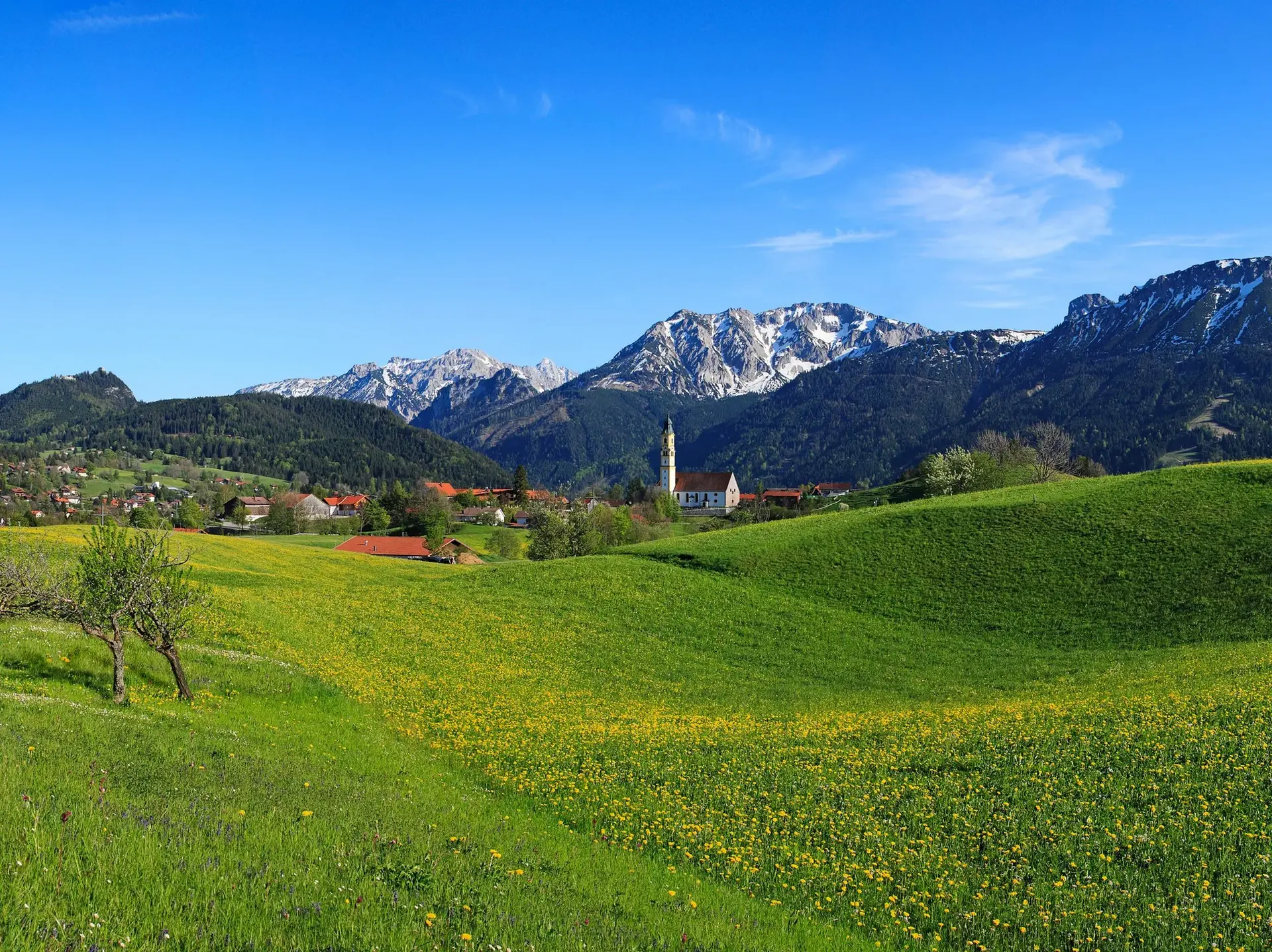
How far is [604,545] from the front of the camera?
11931 cm

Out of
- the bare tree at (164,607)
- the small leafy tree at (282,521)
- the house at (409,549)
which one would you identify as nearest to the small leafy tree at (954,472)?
the house at (409,549)

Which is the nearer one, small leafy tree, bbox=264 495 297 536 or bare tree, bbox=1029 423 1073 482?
bare tree, bbox=1029 423 1073 482

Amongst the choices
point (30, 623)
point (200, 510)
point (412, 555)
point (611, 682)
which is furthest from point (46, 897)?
point (200, 510)

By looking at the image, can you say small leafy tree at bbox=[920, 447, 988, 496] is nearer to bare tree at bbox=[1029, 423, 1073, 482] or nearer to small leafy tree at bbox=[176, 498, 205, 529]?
bare tree at bbox=[1029, 423, 1073, 482]

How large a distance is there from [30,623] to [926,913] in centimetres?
3019

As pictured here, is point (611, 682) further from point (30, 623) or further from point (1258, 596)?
point (1258, 596)

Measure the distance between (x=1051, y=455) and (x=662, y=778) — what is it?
141013mm

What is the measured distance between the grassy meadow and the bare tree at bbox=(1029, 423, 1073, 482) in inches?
2783

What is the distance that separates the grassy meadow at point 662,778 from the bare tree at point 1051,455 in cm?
7069

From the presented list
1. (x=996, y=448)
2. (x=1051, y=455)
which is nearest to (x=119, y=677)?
(x=996, y=448)

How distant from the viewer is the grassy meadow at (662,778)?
916 cm

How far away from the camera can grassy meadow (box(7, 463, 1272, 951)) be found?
916cm

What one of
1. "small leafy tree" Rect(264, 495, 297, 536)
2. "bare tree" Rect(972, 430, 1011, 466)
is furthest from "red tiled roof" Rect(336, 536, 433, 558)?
"bare tree" Rect(972, 430, 1011, 466)

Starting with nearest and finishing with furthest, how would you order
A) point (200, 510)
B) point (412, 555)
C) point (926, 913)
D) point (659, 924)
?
point (659, 924), point (926, 913), point (412, 555), point (200, 510)
